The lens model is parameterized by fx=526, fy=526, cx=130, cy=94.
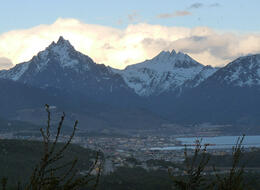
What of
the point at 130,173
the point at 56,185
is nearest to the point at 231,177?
the point at 56,185

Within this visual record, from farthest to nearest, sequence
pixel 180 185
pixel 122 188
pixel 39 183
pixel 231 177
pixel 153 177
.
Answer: pixel 153 177
pixel 122 188
pixel 180 185
pixel 231 177
pixel 39 183

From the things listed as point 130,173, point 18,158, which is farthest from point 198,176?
point 18,158

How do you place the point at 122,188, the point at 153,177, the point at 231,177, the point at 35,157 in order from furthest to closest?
the point at 35,157 → the point at 153,177 → the point at 122,188 → the point at 231,177

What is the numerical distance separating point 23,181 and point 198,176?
129m

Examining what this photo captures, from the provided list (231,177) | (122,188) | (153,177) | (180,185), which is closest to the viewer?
(231,177)

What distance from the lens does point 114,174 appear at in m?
172

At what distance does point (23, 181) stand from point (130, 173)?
51.6 meters

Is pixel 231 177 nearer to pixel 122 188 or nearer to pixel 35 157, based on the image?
pixel 122 188

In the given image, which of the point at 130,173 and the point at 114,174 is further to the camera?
the point at 130,173

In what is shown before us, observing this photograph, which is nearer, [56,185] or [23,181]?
[56,185]

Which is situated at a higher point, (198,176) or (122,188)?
(198,176)

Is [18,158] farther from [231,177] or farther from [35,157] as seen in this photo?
[231,177]

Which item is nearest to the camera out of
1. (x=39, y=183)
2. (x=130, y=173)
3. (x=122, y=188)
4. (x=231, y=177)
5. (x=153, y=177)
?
(x=39, y=183)

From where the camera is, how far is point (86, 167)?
192 m
